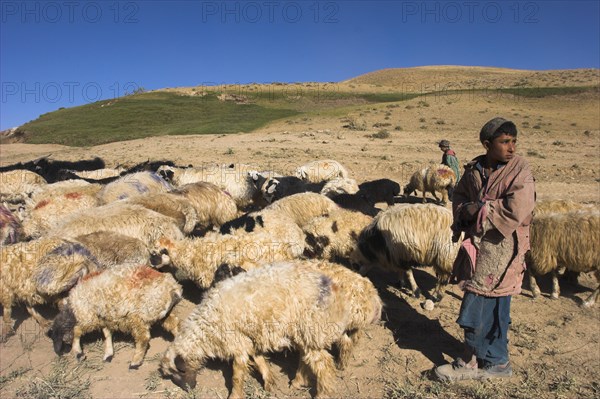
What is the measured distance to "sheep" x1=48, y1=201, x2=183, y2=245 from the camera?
6609 millimetres

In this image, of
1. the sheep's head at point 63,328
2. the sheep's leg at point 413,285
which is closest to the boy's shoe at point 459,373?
the sheep's leg at point 413,285

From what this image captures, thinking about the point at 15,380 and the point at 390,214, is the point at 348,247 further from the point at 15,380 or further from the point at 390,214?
the point at 15,380

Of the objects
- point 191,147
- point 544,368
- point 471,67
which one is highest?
point 471,67

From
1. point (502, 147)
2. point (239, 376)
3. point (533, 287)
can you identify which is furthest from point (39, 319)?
point (533, 287)

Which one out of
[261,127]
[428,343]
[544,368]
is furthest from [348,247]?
[261,127]

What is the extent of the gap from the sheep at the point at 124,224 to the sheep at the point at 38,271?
2.21ft

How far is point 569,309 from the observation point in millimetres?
5750

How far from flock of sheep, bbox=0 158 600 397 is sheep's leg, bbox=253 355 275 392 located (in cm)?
1

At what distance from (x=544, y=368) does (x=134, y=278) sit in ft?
17.1

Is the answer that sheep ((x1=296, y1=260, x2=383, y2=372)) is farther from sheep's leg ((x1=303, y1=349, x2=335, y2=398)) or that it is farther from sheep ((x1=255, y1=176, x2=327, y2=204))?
sheep ((x1=255, y1=176, x2=327, y2=204))

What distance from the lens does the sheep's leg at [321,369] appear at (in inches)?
162

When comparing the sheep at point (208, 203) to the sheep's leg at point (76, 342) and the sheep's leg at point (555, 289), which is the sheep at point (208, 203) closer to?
the sheep's leg at point (76, 342)

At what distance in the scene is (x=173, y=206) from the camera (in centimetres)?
789

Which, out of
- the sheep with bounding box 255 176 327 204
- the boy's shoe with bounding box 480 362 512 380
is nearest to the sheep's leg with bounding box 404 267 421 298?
the boy's shoe with bounding box 480 362 512 380
